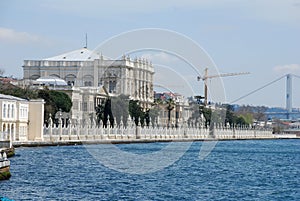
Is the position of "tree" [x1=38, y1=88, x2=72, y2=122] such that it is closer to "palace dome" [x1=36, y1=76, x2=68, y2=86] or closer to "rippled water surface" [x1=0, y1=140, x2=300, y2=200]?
"palace dome" [x1=36, y1=76, x2=68, y2=86]

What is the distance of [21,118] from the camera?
7138cm

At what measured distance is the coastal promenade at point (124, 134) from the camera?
77.8 m

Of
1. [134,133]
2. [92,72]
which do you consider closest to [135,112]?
[134,133]

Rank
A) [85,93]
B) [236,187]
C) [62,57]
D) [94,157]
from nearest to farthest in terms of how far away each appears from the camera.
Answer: [236,187], [94,157], [85,93], [62,57]

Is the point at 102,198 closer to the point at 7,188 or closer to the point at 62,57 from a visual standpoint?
the point at 7,188

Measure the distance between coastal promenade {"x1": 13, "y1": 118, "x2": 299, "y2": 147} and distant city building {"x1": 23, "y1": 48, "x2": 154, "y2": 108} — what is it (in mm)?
12150

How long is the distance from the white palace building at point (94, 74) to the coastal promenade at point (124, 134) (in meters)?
11.5

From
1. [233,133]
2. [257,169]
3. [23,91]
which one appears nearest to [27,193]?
[257,169]

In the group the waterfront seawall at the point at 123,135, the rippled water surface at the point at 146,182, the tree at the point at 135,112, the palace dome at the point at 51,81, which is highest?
the palace dome at the point at 51,81

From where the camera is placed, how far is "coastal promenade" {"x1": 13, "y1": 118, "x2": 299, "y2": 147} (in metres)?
77.8

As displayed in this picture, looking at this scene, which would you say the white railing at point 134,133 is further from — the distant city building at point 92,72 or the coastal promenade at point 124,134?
the distant city building at point 92,72

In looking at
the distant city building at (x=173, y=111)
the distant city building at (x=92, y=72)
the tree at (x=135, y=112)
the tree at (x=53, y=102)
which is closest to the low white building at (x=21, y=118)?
the tree at (x=53, y=102)

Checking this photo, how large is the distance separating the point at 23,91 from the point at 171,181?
5415 cm

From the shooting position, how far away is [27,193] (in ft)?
106
